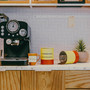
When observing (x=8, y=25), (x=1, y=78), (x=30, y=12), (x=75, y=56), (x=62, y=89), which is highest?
(x=30, y=12)

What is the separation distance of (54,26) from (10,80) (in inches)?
38.6

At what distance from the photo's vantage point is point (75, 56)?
191cm

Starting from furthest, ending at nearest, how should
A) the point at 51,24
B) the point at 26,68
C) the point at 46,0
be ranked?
the point at 51,24 < the point at 46,0 < the point at 26,68

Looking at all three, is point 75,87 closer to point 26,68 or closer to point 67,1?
point 26,68

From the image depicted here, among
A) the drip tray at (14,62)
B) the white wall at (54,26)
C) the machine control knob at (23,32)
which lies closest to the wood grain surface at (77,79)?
the drip tray at (14,62)

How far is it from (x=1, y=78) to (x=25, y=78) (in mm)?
225

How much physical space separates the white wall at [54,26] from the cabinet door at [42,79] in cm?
69

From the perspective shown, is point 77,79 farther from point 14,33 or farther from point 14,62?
point 14,33

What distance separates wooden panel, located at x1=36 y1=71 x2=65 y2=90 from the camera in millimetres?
1623

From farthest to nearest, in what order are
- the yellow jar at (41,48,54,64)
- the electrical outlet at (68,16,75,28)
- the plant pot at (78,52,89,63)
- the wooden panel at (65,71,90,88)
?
the electrical outlet at (68,16,75,28), the plant pot at (78,52,89,63), the yellow jar at (41,48,54,64), the wooden panel at (65,71,90,88)

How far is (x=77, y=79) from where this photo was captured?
5.32 ft

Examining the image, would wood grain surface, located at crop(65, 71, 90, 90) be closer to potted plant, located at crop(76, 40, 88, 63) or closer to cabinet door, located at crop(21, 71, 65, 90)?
cabinet door, located at crop(21, 71, 65, 90)

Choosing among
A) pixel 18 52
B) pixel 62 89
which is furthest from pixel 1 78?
pixel 62 89

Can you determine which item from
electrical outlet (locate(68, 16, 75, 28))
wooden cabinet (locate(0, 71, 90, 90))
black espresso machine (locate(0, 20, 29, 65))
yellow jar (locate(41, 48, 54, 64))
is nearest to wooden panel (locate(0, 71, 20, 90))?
wooden cabinet (locate(0, 71, 90, 90))
